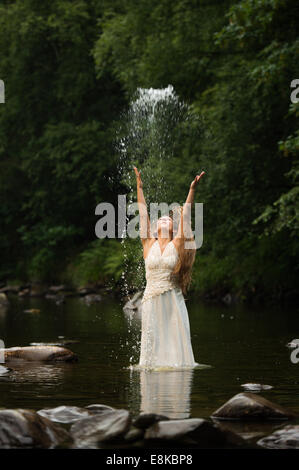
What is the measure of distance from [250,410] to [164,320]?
4548 mm

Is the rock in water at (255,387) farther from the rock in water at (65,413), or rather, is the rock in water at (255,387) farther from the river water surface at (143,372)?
the rock in water at (65,413)

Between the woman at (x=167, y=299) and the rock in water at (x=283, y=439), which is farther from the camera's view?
the woman at (x=167, y=299)

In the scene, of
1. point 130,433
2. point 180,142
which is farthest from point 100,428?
point 180,142

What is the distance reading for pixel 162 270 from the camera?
13945 mm

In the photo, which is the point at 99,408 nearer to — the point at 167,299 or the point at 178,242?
the point at 167,299

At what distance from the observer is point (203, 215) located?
Answer: 34.1 meters

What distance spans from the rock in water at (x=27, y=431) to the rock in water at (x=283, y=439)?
5.76ft

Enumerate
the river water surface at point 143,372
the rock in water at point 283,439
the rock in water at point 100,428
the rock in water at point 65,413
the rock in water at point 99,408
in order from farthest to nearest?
1. the river water surface at point 143,372
2. the rock in water at point 99,408
3. the rock in water at point 65,413
4. the rock in water at point 100,428
5. the rock in water at point 283,439

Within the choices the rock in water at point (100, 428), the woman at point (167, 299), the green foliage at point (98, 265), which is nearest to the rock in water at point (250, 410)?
the rock in water at point (100, 428)

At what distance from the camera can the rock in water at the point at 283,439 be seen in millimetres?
8188

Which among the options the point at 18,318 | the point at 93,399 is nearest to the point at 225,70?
the point at 18,318

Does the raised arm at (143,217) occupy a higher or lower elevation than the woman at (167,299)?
higher

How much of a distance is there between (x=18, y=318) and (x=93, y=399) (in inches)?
620
